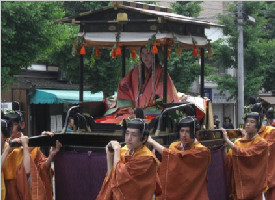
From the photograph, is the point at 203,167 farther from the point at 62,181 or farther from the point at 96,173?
the point at 62,181

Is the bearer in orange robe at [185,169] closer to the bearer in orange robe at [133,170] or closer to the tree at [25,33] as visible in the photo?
the bearer in orange robe at [133,170]

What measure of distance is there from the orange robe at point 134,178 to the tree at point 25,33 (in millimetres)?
8553

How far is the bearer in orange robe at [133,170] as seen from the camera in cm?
616

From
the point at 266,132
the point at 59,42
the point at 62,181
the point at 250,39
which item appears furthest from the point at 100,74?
the point at 62,181

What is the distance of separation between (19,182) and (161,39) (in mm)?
3072

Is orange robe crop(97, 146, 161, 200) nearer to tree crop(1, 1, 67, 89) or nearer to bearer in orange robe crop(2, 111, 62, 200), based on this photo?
bearer in orange robe crop(2, 111, 62, 200)

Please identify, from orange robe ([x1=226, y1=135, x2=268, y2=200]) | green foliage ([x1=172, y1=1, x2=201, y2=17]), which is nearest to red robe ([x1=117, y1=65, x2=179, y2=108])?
orange robe ([x1=226, y1=135, x2=268, y2=200])

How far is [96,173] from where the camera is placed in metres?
7.46

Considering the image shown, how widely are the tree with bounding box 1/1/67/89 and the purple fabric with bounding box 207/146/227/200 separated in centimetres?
694

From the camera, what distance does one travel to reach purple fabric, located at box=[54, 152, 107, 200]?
7.45 metres

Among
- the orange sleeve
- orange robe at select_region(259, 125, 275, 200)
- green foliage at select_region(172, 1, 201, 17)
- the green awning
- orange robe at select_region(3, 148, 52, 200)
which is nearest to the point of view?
the orange sleeve

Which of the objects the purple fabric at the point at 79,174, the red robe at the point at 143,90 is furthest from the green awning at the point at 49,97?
the purple fabric at the point at 79,174

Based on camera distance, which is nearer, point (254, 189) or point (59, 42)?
point (254, 189)

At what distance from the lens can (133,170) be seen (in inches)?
242
